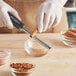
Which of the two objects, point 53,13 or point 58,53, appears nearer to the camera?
point 58,53

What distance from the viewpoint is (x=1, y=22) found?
1.28 metres

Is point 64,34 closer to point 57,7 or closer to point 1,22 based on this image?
point 57,7

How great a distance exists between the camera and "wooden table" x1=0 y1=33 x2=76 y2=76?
3.24 ft

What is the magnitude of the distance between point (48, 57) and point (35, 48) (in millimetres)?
68

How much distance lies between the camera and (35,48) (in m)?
1.15

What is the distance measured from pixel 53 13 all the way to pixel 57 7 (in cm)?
8

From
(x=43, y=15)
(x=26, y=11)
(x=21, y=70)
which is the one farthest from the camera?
(x=26, y=11)

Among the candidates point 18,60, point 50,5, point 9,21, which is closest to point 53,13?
point 50,5

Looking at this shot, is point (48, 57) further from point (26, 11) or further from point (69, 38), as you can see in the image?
point (26, 11)

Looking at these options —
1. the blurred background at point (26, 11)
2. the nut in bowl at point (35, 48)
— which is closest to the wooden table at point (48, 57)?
the nut in bowl at point (35, 48)

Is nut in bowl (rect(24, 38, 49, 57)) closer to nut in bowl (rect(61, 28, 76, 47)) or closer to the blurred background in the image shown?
nut in bowl (rect(61, 28, 76, 47))

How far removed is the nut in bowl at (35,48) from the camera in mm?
1126

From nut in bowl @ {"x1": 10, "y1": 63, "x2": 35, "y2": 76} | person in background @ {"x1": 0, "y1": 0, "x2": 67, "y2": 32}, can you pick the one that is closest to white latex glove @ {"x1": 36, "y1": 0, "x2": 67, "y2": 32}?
person in background @ {"x1": 0, "y1": 0, "x2": 67, "y2": 32}

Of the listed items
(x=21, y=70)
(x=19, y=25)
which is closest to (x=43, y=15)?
Result: (x=19, y=25)
